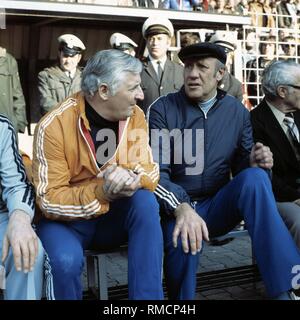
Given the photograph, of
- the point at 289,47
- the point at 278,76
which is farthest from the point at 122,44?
the point at 289,47

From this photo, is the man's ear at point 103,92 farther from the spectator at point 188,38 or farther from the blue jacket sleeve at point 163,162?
the spectator at point 188,38

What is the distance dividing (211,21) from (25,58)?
111 inches

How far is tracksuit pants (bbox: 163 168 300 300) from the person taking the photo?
2682mm

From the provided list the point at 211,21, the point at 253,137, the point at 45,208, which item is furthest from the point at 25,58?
the point at 45,208

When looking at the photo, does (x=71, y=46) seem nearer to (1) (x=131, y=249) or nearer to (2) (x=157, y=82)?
(2) (x=157, y=82)

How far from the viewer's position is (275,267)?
106 inches

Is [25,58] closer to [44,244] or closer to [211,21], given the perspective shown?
[211,21]

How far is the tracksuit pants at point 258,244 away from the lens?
8.80 feet

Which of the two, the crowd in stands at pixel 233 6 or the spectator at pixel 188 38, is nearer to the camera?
the spectator at pixel 188 38

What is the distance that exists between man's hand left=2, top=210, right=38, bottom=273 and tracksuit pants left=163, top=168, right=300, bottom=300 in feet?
2.56

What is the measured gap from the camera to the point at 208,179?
3.19 meters

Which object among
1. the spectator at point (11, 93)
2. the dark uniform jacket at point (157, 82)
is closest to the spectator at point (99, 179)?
the dark uniform jacket at point (157, 82)

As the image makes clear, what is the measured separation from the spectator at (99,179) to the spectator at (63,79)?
3.10 metres

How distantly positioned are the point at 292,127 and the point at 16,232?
204 cm
